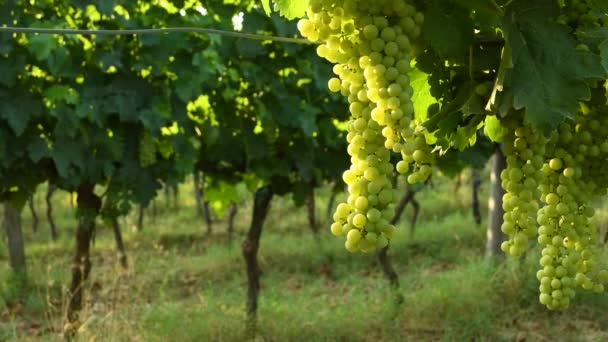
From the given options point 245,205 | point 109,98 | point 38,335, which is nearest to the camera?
point 109,98

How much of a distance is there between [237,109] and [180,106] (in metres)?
0.50

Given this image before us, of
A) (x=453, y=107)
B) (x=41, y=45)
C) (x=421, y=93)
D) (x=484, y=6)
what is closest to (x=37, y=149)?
(x=41, y=45)

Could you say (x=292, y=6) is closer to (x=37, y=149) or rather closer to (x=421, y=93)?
(x=421, y=93)

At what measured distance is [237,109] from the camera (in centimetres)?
548

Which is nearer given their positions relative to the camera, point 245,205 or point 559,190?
point 559,190

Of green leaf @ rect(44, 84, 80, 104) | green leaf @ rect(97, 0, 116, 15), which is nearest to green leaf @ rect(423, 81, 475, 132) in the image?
green leaf @ rect(97, 0, 116, 15)

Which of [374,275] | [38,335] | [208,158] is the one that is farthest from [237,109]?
[374,275]

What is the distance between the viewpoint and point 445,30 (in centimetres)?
120

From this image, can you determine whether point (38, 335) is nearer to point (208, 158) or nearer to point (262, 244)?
point (208, 158)

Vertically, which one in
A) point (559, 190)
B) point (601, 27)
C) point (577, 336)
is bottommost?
point (577, 336)

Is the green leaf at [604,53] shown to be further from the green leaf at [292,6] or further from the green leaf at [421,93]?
the green leaf at [292,6]

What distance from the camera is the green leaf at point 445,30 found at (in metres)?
1.20

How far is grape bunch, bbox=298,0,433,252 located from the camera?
1095 mm

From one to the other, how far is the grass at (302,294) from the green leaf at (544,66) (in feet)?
13.4
